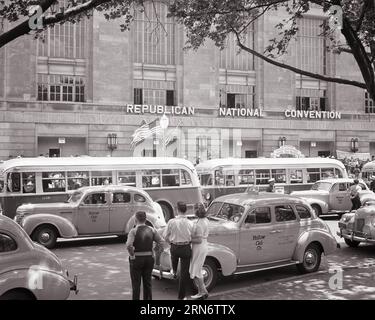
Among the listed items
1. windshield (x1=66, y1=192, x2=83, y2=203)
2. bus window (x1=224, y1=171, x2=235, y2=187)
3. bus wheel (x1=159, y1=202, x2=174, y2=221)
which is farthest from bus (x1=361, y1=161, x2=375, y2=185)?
windshield (x1=66, y1=192, x2=83, y2=203)

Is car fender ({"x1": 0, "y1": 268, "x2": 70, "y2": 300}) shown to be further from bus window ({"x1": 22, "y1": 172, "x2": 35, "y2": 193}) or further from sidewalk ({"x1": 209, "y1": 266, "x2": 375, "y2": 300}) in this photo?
bus window ({"x1": 22, "y1": 172, "x2": 35, "y2": 193})

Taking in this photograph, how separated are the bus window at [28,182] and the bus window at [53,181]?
1.28 feet

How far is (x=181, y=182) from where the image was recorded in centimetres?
1886

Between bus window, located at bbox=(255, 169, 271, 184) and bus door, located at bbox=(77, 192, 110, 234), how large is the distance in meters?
8.76

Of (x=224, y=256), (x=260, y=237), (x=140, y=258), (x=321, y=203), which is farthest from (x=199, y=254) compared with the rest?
(x=321, y=203)

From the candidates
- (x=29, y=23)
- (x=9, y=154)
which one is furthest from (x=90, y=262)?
(x=9, y=154)

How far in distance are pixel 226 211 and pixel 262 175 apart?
11.3m

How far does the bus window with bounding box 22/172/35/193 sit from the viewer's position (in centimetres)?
1628

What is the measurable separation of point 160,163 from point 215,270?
9760mm

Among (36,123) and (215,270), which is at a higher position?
(36,123)

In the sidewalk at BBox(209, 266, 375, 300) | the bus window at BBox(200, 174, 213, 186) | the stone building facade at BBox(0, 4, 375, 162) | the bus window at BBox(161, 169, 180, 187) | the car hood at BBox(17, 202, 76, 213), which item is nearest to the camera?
the sidewalk at BBox(209, 266, 375, 300)

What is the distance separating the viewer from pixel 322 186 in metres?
20.6

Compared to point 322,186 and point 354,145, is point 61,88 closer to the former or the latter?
point 322,186
